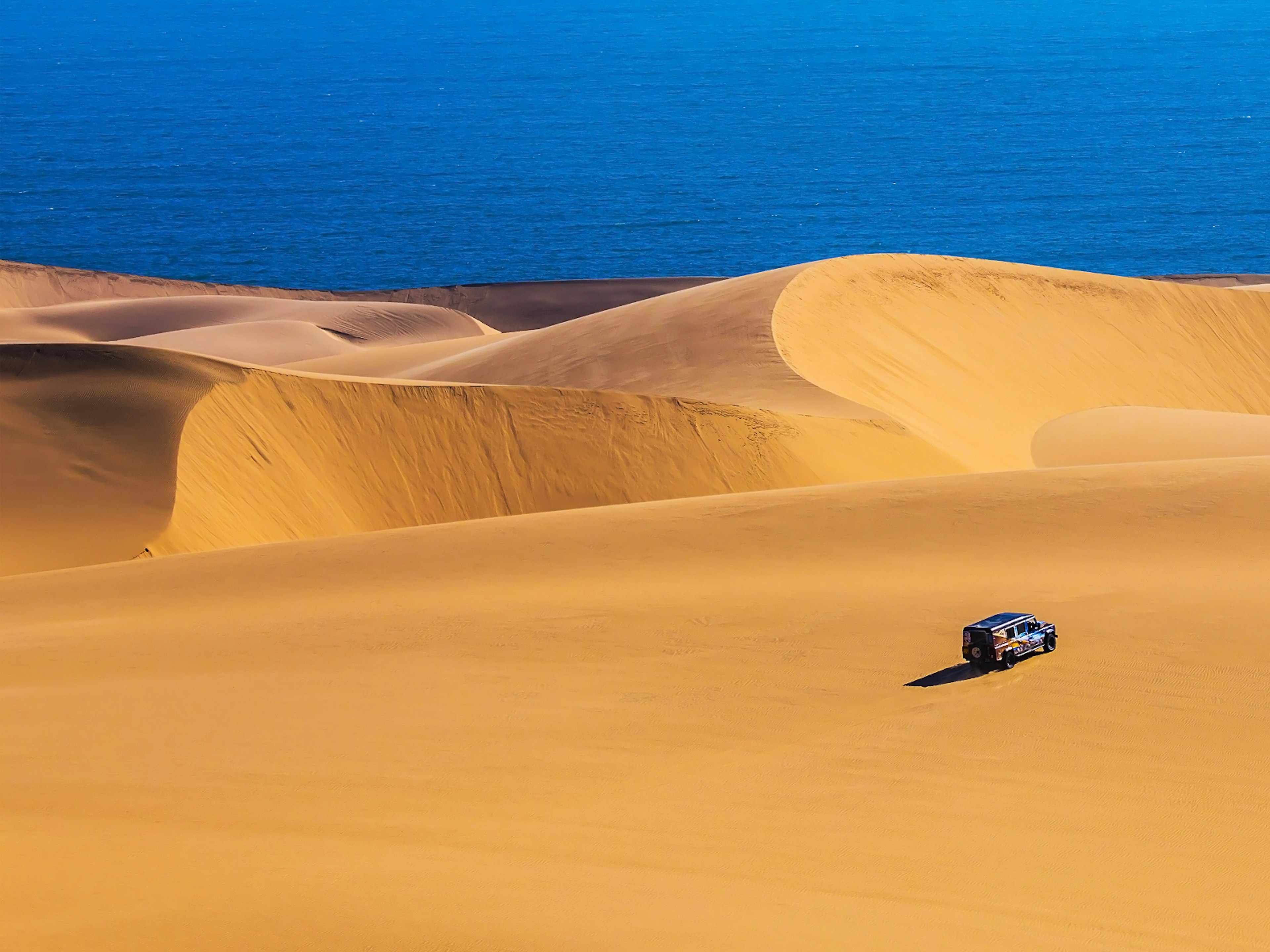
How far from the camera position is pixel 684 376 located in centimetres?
2612

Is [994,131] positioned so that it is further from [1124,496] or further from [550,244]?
[1124,496]

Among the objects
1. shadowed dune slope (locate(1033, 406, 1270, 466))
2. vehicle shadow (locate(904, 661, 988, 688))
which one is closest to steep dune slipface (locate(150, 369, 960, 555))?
shadowed dune slope (locate(1033, 406, 1270, 466))

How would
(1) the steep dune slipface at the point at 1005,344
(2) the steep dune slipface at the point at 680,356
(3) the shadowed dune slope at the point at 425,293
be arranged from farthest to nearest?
1. (3) the shadowed dune slope at the point at 425,293
2. (1) the steep dune slipface at the point at 1005,344
3. (2) the steep dune slipface at the point at 680,356

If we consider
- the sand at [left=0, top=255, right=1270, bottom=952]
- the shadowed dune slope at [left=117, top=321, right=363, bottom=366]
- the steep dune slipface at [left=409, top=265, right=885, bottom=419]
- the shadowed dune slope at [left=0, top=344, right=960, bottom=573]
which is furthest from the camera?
the shadowed dune slope at [left=117, top=321, right=363, bottom=366]

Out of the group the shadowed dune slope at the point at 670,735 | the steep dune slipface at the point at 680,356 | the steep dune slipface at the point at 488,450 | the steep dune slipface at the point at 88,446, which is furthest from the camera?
the steep dune slipface at the point at 680,356

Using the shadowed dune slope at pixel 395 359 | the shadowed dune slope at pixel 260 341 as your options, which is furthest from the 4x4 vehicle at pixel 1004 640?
the shadowed dune slope at pixel 260 341

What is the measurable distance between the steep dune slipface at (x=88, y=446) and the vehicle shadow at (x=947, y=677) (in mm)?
11154

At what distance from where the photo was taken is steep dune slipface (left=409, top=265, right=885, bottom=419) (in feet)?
80.7

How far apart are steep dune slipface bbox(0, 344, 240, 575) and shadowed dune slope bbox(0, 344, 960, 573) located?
29mm

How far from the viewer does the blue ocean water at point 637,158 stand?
76.3 metres

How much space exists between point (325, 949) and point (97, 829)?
7.18 feet

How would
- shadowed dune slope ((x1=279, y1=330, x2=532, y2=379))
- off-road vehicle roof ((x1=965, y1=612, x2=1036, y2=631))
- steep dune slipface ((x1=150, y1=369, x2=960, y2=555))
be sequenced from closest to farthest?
off-road vehicle roof ((x1=965, y1=612, x2=1036, y2=631)) → steep dune slipface ((x1=150, y1=369, x2=960, y2=555)) → shadowed dune slope ((x1=279, y1=330, x2=532, y2=379))

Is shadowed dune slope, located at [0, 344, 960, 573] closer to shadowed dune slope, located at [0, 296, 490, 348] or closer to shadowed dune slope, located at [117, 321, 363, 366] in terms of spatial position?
shadowed dune slope, located at [117, 321, 363, 366]

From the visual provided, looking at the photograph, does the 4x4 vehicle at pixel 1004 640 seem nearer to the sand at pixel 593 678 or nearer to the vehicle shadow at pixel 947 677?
the vehicle shadow at pixel 947 677
